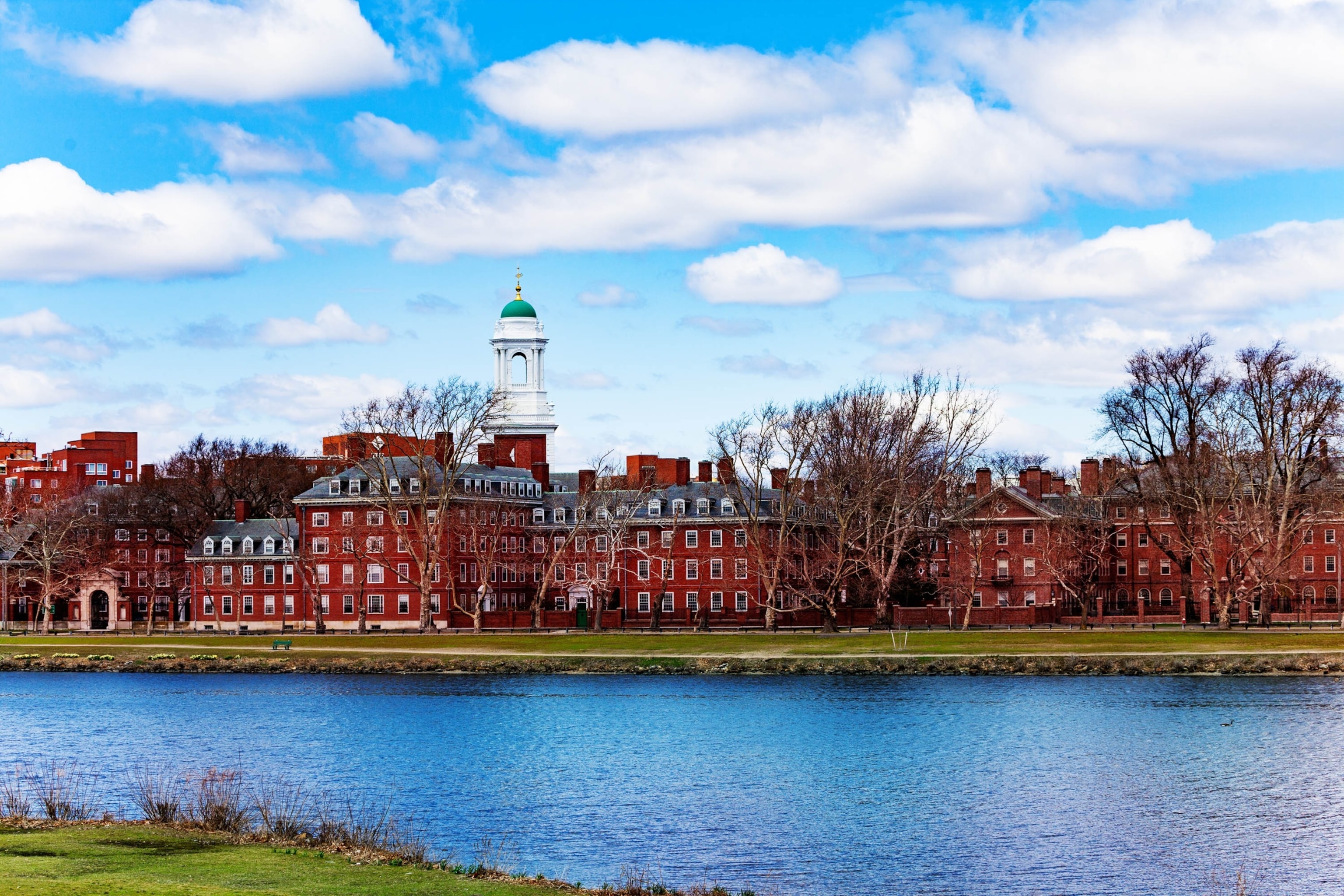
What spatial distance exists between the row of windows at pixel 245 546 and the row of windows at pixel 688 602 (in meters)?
26.5

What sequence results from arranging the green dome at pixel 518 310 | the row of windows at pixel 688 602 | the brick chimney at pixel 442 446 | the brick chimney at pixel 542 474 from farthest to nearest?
the green dome at pixel 518 310 → the brick chimney at pixel 542 474 → the row of windows at pixel 688 602 → the brick chimney at pixel 442 446

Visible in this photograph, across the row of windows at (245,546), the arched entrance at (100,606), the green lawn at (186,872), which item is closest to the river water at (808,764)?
the green lawn at (186,872)

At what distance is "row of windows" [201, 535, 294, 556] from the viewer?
11806cm

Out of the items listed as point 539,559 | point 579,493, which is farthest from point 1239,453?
point 539,559

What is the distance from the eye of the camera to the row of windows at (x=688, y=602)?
111562 mm

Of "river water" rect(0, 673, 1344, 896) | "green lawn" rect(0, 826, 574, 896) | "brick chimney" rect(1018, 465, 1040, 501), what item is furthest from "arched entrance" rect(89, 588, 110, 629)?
"green lawn" rect(0, 826, 574, 896)

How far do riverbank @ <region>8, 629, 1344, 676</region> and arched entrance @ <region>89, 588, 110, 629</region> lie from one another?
39511 millimetres

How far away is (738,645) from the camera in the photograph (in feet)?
268

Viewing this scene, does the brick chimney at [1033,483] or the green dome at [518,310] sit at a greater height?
the green dome at [518,310]

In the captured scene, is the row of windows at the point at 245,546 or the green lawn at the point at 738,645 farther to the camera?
the row of windows at the point at 245,546

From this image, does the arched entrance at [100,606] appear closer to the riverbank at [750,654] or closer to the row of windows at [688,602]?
the riverbank at [750,654]

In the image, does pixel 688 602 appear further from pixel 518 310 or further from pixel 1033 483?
pixel 518 310

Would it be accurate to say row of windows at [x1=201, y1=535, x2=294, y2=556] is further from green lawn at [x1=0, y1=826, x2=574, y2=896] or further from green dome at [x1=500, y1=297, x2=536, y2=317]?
green lawn at [x1=0, y1=826, x2=574, y2=896]

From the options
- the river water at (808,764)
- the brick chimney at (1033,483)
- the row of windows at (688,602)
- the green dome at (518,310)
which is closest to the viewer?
the river water at (808,764)
